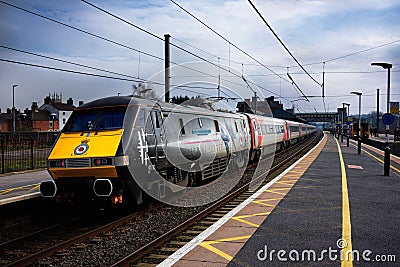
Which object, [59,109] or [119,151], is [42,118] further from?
[119,151]

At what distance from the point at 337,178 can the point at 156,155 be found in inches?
326

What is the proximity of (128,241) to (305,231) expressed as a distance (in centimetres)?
338

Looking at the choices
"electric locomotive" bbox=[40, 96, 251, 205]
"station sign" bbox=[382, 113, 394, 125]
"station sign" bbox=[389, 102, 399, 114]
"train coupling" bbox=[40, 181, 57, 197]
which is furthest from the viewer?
"station sign" bbox=[382, 113, 394, 125]

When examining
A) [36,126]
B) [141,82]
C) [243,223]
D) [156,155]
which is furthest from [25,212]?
[36,126]

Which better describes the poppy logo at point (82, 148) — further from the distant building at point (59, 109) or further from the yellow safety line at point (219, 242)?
the distant building at point (59, 109)

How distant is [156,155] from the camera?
35.1ft

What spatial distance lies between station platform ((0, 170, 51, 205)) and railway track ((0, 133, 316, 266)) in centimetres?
155

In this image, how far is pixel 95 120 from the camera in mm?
10438

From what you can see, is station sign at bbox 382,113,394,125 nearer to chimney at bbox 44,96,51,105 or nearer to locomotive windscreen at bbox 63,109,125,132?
locomotive windscreen at bbox 63,109,125,132

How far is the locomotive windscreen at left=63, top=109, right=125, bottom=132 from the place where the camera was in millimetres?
10164

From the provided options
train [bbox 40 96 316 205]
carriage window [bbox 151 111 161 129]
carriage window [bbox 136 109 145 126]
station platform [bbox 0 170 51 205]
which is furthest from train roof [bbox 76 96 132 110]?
station platform [bbox 0 170 51 205]

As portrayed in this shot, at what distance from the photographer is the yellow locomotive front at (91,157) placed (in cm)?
936

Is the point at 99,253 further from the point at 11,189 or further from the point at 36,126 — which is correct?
the point at 36,126

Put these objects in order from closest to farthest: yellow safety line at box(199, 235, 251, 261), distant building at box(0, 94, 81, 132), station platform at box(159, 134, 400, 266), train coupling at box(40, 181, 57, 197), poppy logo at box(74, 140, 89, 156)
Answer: station platform at box(159, 134, 400, 266)
yellow safety line at box(199, 235, 251, 261)
poppy logo at box(74, 140, 89, 156)
train coupling at box(40, 181, 57, 197)
distant building at box(0, 94, 81, 132)
